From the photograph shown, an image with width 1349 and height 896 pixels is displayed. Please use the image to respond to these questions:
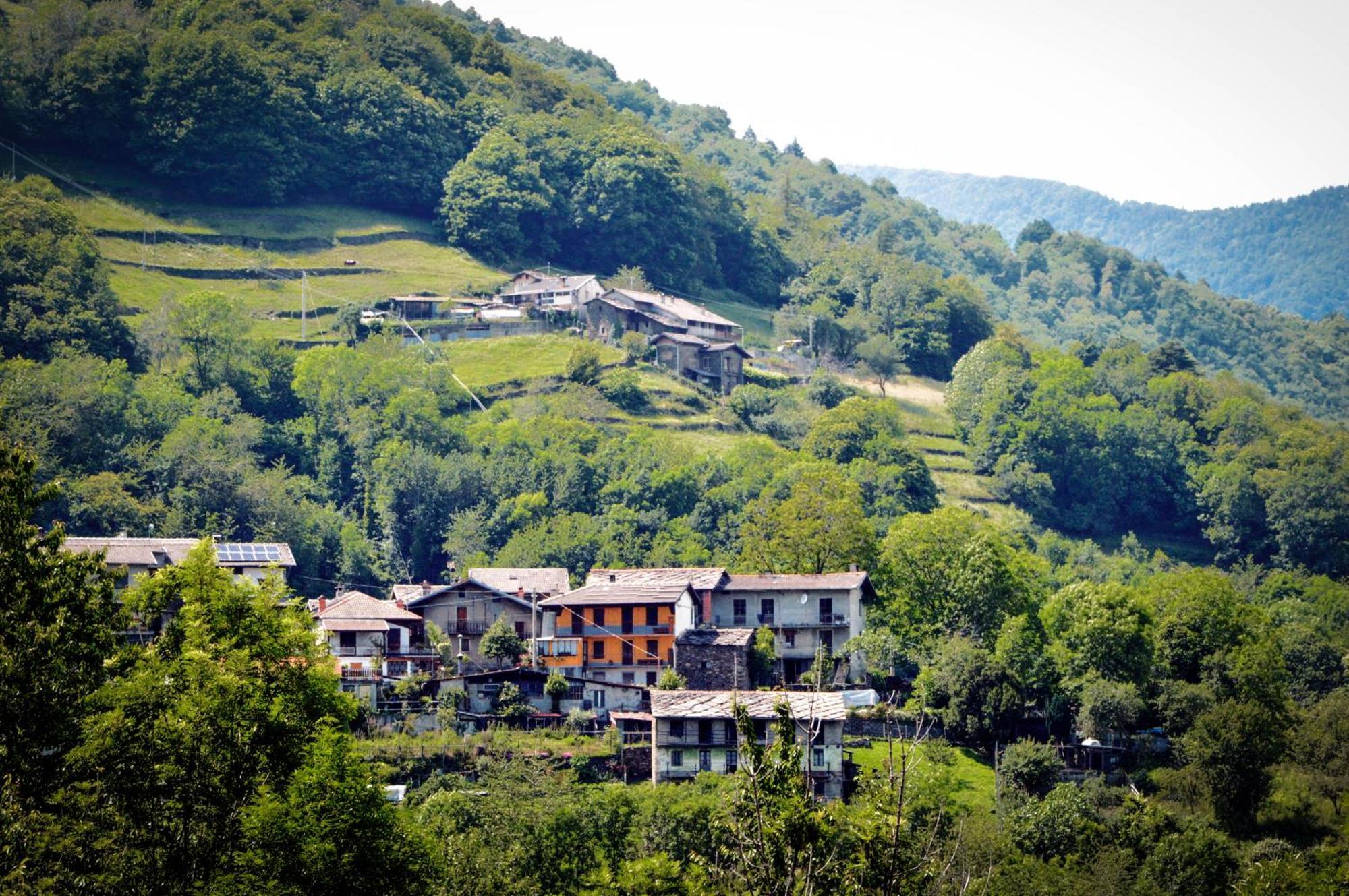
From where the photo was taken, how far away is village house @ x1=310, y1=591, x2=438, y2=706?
64625mm

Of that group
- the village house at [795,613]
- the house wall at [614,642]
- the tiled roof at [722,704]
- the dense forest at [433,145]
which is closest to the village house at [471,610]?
the house wall at [614,642]

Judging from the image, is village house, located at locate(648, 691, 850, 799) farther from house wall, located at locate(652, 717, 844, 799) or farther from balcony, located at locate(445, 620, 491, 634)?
balcony, located at locate(445, 620, 491, 634)

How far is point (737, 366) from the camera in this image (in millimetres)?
113250

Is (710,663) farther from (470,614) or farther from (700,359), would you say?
(700,359)

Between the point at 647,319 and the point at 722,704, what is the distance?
58509 millimetres

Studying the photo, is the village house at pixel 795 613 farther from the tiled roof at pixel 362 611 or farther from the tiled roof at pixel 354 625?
the tiled roof at pixel 354 625

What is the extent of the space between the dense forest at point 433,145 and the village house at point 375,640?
60.8 m

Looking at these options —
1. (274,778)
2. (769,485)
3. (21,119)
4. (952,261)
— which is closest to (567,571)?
(769,485)

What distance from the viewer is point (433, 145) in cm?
13188

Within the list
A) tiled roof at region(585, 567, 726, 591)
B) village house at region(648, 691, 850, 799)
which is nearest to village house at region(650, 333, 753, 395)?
tiled roof at region(585, 567, 726, 591)

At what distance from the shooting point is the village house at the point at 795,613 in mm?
69812

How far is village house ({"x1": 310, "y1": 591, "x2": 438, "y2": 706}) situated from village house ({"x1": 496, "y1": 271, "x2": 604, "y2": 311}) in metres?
48.8

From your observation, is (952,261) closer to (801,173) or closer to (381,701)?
(801,173)

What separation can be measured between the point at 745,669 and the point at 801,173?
451ft
